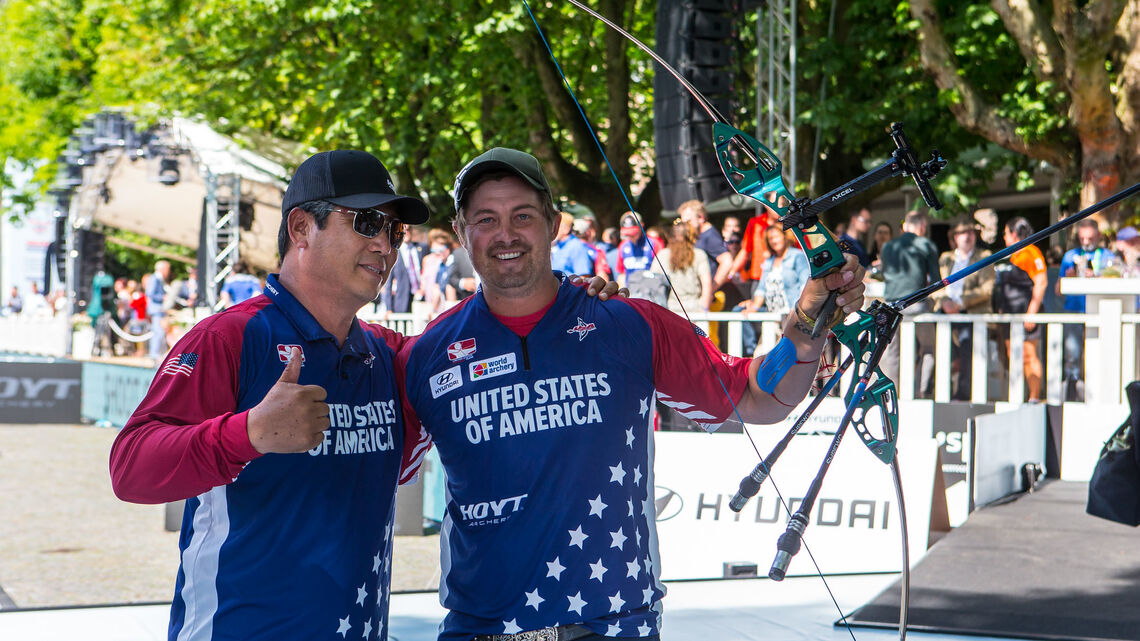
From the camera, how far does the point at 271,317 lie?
244cm

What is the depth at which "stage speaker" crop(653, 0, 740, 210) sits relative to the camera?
1335 cm

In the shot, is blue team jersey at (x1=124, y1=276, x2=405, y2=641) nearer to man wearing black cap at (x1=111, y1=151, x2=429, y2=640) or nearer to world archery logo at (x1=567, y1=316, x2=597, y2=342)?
man wearing black cap at (x1=111, y1=151, x2=429, y2=640)

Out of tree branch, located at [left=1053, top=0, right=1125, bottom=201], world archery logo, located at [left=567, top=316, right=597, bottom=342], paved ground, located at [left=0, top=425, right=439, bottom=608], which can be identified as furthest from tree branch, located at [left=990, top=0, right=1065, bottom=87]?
world archery logo, located at [left=567, top=316, right=597, bottom=342]

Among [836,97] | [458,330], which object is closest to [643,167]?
[836,97]

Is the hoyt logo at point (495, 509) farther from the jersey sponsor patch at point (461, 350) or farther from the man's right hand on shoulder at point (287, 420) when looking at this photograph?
the man's right hand on shoulder at point (287, 420)

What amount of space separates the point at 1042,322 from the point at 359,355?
763 cm

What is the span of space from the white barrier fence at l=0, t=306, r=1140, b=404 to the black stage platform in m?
2.11

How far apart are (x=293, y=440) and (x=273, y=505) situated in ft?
1.13

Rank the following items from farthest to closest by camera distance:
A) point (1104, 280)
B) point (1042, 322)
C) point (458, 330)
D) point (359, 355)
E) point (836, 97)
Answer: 1. point (836, 97)
2. point (1042, 322)
3. point (1104, 280)
4. point (458, 330)
5. point (359, 355)

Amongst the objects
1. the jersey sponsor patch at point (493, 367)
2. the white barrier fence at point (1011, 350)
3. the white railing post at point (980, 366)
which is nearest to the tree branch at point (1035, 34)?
the white barrier fence at point (1011, 350)

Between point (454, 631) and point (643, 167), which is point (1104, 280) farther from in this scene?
point (643, 167)

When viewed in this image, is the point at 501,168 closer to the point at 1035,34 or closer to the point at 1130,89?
the point at 1035,34

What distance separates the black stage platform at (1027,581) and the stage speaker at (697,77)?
736 cm

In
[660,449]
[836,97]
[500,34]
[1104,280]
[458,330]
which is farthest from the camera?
[500,34]
